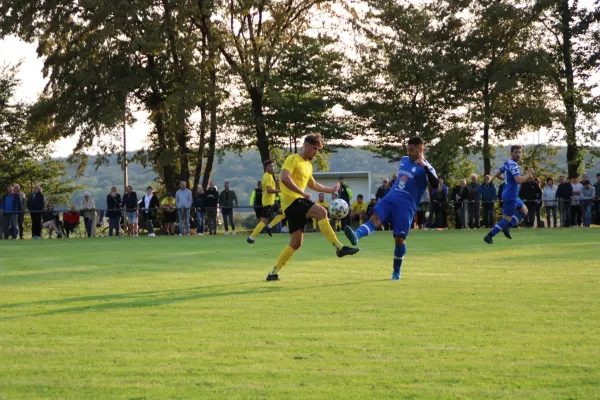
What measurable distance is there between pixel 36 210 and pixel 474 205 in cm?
1623

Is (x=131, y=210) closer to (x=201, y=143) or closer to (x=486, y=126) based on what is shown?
(x=201, y=143)

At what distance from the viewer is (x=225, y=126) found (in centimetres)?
4503

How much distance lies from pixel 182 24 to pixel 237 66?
3.39 meters

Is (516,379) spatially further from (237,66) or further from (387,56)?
(387,56)

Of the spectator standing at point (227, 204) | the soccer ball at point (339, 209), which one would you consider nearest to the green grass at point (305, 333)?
the soccer ball at point (339, 209)

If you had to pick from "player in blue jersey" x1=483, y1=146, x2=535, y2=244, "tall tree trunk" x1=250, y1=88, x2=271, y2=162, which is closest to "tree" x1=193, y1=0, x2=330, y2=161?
"tall tree trunk" x1=250, y1=88, x2=271, y2=162

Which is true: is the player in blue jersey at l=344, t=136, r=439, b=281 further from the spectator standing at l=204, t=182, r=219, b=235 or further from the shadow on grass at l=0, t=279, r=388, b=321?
the spectator standing at l=204, t=182, r=219, b=235

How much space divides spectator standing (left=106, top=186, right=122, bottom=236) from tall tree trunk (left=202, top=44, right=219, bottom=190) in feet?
29.0

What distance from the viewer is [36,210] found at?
34781 millimetres

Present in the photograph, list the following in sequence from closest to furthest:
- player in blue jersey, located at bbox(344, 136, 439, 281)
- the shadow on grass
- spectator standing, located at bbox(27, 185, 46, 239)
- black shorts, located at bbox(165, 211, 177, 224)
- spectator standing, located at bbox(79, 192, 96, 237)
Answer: the shadow on grass
player in blue jersey, located at bbox(344, 136, 439, 281)
spectator standing, located at bbox(27, 185, 46, 239)
spectator standing, located at bbox(79, 192, 96, 237)
black shorts, located at bbox(165, 211, 177, 224)

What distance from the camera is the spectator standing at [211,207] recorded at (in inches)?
1373

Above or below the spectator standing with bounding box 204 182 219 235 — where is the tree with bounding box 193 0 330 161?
above

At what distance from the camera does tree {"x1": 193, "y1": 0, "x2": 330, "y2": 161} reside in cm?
4275

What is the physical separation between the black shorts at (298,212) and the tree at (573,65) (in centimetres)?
3554
